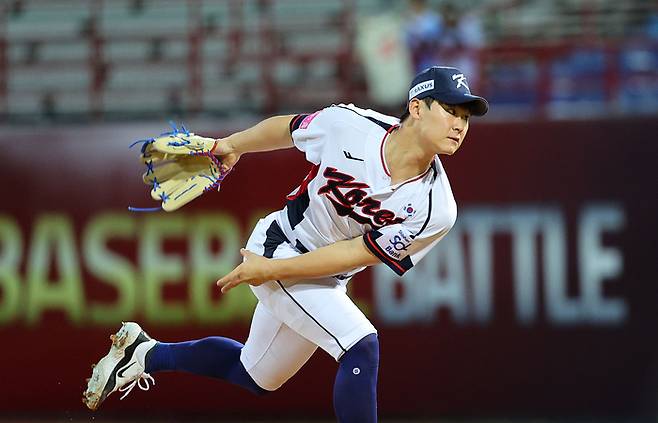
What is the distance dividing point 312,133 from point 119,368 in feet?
5.23

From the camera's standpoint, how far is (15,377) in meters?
8.70

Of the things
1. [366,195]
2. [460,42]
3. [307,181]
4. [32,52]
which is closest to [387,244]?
[366,195]

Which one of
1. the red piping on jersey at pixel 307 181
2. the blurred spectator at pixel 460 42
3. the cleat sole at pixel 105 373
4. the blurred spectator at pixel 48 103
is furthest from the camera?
the blurred spectator at pixel 48 103

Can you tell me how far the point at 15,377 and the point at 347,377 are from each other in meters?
4.36

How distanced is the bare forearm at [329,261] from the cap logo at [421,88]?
2.28 feet

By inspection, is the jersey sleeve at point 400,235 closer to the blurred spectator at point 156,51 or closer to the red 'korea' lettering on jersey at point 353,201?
the red 'korea' lettering on jersey at point 353,201

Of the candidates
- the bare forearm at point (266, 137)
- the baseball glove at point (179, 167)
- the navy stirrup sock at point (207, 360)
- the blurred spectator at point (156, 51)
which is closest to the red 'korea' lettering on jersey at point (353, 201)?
the bare forearm at point (266, 137)

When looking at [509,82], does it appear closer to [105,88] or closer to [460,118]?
[105,88]

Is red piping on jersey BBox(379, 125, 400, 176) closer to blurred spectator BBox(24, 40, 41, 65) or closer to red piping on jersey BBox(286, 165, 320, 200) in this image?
red piping on jersey BBox(286, 165, 320, 200)

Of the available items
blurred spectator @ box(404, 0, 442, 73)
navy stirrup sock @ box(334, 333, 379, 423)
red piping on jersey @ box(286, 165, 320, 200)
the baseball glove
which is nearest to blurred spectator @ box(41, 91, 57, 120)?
blurred spectator @ box(404, 0, 442, 73)

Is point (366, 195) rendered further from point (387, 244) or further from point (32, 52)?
point (32, 52)

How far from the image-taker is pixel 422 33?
9617 millimetres

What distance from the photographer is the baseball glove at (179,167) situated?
5.59 m

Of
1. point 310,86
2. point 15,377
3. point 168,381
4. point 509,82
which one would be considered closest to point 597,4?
point 509,82
